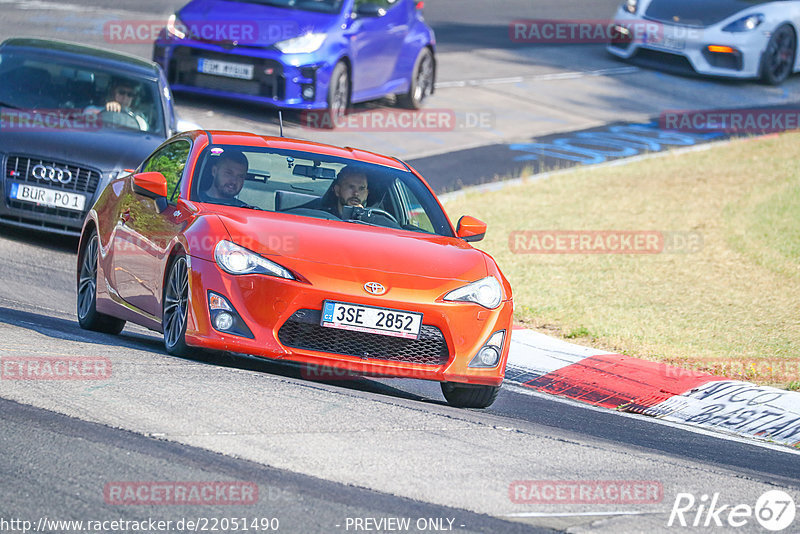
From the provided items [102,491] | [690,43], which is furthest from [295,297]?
[690,43]

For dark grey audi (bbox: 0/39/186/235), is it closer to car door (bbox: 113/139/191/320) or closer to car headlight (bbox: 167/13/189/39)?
car door (bbox: 113/139/191/320)

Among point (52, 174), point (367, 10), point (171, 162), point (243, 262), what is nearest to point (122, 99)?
point (52, 174)

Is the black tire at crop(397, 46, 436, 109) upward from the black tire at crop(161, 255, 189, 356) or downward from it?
downward

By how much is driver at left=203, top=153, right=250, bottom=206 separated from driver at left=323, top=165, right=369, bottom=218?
1.80 feet

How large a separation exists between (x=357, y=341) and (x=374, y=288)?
0.96 ft

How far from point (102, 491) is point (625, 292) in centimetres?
A: 781

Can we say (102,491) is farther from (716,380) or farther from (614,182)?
(614,182)

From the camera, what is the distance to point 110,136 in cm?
1196

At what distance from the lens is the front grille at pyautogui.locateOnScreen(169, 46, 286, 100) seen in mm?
16781

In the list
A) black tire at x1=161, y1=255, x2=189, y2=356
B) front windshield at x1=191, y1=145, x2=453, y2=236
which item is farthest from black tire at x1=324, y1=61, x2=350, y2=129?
black tire at x1=161, y1=255, x2=189, y2=356

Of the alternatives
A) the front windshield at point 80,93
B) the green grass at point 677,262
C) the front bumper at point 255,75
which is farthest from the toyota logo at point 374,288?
the front bumper at point 255,75

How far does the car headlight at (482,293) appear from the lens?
23.6 feet

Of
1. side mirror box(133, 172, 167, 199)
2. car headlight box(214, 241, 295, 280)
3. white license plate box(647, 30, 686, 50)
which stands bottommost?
white license plate box(647, 30, 686, 50)

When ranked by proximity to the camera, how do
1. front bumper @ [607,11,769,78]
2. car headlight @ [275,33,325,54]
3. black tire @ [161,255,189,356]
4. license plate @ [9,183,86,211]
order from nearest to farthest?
1. black tire @ [161,255,189,356]
2. license plate @ [9,183,86,211]
3. car headlight @ [275,33,325,54]
4. front bumper @ [607,11,769,78]
